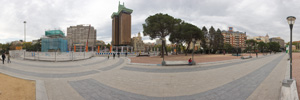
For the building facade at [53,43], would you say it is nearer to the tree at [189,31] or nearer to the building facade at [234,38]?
the tree at [189,31]

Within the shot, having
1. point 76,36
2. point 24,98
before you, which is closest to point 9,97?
point 24,98

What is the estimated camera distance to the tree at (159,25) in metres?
24.6

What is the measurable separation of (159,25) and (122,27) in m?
81.0

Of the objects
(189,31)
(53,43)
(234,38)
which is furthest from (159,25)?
(234,38)

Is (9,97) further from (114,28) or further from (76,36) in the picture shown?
(114,28)

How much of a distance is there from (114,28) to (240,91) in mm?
116330

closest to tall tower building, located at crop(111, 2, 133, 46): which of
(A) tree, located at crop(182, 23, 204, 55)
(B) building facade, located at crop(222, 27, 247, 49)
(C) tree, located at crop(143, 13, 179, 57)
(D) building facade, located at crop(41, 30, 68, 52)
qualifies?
(D) building facade, located at crop(41, 30, 68, 52)

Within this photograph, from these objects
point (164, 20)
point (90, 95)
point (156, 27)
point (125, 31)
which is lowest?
point (90, 95)

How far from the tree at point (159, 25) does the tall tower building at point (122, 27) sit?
73929 millimetres

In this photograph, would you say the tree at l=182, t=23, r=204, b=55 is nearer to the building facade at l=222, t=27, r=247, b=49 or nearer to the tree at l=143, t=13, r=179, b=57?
the tree at l=143, t=13, r=179, b=57

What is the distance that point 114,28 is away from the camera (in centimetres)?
11275

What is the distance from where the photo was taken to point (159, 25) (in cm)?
2434

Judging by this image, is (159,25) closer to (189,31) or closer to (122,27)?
(189,31)

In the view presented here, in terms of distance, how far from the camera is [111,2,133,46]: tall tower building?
328 ft
